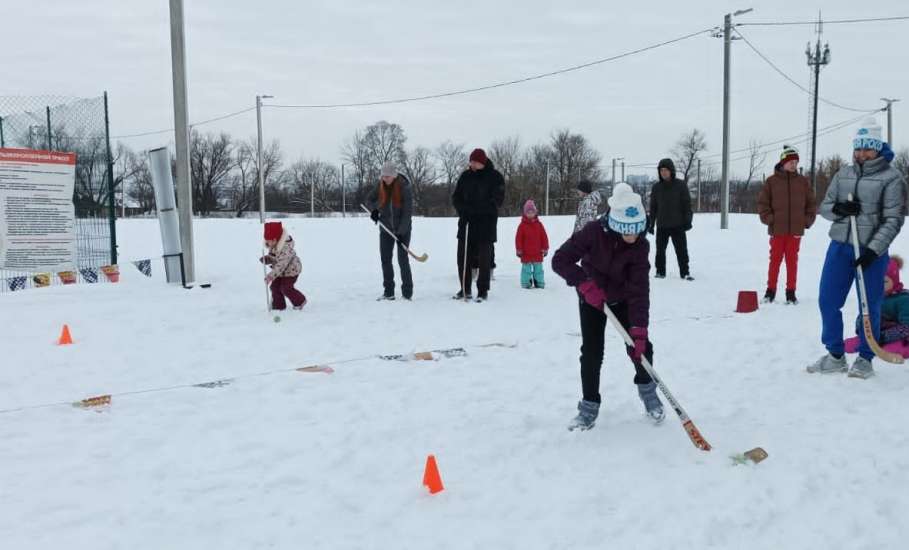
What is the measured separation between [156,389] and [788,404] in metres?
4.60

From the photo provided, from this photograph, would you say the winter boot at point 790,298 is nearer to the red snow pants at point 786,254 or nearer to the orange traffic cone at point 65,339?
the red snow pants at point 786,254

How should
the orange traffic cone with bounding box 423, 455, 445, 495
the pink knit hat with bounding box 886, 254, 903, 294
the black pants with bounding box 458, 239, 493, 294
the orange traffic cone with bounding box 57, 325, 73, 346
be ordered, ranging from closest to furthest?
the orange traffic cone with bounding box 423, 455, 445, 495 → the pink knit hat with bounding box 886, 254, 903, 294 → the orange traffic cone with bounding box 57, 325, 73, 346 → the black pants with bounding box 458, 239, 493, 294

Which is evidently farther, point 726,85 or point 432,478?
point 726,85

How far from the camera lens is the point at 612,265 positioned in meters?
4.37

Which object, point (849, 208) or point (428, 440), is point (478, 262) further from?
point (428, 440)

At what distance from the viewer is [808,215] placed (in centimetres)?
876

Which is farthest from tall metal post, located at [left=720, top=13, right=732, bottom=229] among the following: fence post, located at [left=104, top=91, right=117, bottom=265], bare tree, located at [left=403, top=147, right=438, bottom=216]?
bare tree, located at [left=403, top=147, right=438, bottom=216]

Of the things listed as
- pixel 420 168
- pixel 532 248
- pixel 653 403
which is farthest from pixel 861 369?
pixel 420 168

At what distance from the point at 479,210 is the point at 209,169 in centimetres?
7561

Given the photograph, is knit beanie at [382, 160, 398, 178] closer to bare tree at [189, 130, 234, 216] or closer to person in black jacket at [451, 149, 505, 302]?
person in black jacket at [451, 149, 505, 302]

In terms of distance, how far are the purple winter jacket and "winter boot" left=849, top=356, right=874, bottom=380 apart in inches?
89.2

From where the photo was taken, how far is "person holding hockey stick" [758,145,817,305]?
28.3 ft

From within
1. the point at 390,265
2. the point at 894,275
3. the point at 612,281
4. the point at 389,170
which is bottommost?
the point at 390,265

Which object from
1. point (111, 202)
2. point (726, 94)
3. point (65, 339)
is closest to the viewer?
point (65, 339)
